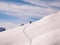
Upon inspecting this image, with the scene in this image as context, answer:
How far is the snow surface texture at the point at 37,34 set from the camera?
1309mm

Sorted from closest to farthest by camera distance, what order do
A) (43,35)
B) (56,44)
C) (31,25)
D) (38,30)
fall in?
1. (56,44)
2. (43,35)
3. (38,30)
4. (31,25)

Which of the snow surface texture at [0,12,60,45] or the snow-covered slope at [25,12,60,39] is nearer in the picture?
the snow surface texture at [0,12,60,45]

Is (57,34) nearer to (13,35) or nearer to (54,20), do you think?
(54,20)

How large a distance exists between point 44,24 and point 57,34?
0.82 ft

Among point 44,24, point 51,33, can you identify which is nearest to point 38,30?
point 44,24

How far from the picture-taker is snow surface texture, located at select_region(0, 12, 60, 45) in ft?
4.29

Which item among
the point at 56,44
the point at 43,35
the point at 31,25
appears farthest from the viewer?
the point at 31,25

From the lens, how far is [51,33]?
1.34 meters

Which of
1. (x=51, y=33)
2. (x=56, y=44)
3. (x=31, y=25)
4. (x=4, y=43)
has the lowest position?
(x=56, y=44)

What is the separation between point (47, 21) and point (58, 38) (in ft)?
0.99

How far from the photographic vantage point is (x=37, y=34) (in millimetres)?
1457

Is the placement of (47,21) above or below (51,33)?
above

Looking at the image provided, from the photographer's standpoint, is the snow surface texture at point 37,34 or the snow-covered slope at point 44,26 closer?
the snow surface texture at point 37,34

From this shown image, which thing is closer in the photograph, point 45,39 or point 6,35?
point 45,39
